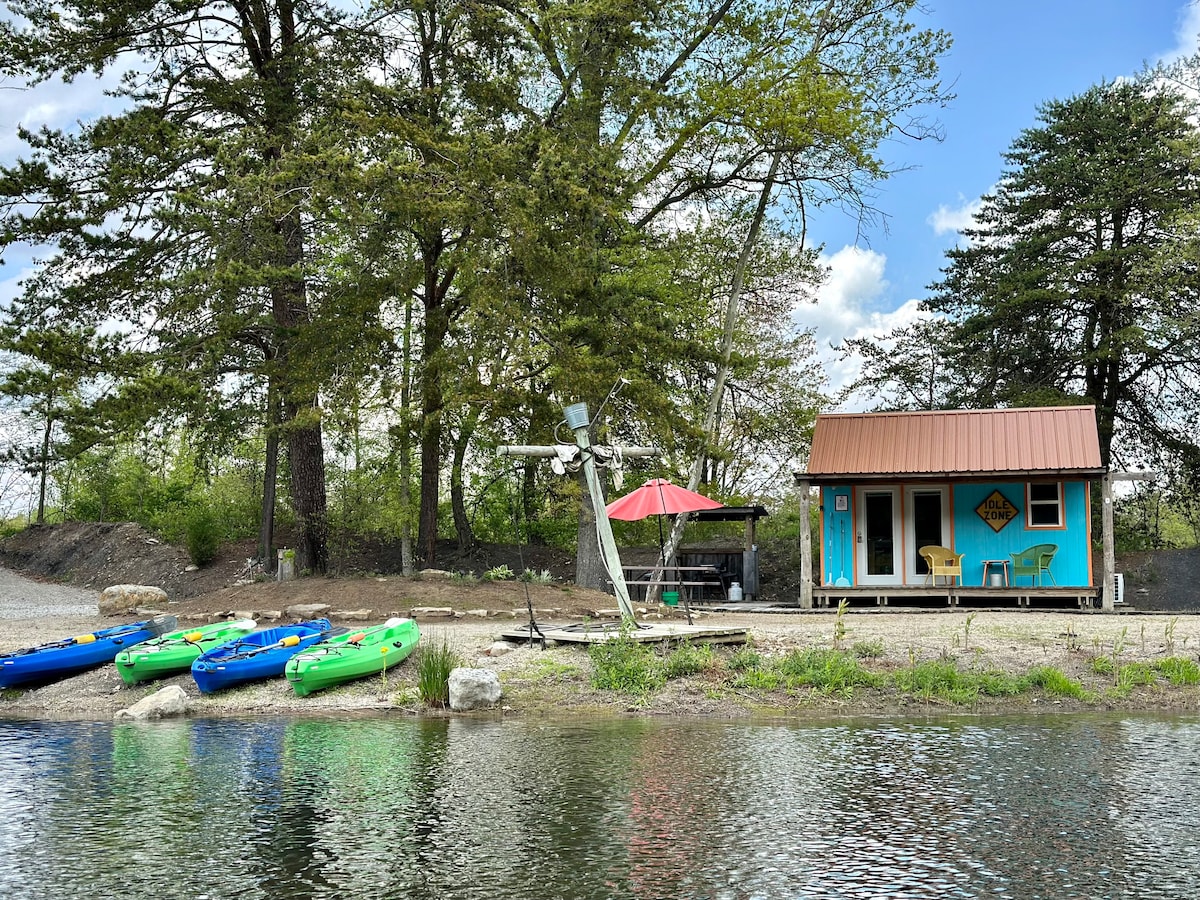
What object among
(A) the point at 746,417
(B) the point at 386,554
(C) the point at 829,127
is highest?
(C) the point at 829,127

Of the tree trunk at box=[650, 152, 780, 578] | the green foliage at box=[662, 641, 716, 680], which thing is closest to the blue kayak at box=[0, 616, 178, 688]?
the green foliage at box=[662, 641, 716, 680]

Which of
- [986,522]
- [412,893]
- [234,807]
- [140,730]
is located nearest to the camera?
[412,893]

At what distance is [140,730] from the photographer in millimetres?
11008

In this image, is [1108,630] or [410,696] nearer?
[410,696]

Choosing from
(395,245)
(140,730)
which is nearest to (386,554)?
(395,245)

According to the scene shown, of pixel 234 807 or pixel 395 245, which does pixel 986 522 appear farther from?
pixel 234 807

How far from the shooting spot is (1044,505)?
2112 centimetres

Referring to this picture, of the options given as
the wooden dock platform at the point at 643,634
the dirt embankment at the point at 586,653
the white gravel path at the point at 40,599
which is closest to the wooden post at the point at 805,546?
the dirt embankment at the point at 586,653

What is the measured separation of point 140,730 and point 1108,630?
12320mm

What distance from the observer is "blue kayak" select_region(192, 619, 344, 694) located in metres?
12.6

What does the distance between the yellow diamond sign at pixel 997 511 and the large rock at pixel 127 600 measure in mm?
15134

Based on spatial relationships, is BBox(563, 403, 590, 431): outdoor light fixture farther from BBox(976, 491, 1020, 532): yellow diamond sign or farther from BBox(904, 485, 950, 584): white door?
BBox(976, 491, 1020, 532): yellow diamond sign

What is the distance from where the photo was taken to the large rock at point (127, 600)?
19.4 meters

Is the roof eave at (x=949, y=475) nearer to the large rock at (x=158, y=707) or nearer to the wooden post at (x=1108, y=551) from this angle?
the wooden post at (x=1108, y=551)
